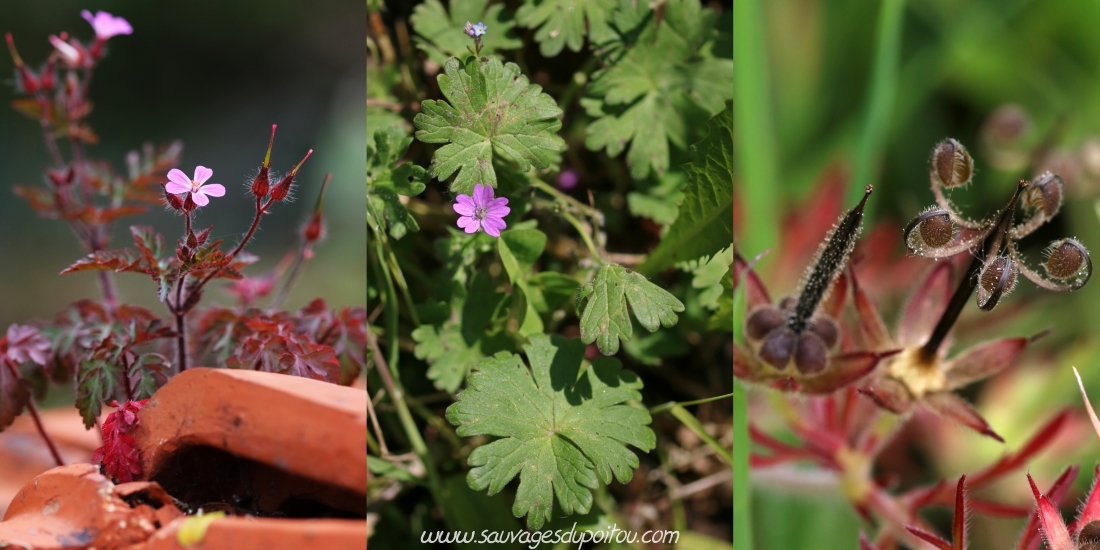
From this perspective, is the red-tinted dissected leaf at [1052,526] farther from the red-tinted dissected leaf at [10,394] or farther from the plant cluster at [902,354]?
the red-tinted dissected leaf at [10,394]

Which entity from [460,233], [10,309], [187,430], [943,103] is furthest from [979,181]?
[10,309]

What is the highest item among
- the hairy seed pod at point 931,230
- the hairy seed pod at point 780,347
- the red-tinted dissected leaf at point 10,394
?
the hairy seed pod at point 931,230

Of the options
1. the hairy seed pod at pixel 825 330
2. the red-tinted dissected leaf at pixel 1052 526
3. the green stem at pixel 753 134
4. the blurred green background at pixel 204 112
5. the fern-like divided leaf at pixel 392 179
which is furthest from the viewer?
the blurred green background at pixel 204 112

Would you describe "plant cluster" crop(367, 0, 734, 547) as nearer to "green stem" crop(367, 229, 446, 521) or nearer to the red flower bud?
"green stem" crop(367, 229, 446, 521)

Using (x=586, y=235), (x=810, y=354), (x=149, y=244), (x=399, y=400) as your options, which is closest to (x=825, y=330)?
(x=810, y=354)

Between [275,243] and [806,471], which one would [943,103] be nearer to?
[806,471]

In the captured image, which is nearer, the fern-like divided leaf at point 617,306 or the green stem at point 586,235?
the fern-like divided leaf at point 617,306

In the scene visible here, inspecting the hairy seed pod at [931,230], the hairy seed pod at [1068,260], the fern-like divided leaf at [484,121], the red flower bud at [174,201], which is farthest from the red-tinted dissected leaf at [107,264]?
the hairy seed pod at [1068,260]

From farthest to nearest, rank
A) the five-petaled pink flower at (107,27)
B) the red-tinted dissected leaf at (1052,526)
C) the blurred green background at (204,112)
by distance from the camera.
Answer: the blurred green background at (204,112) < the five-petaled pink flower at (107,27) < the red-tinted dissected leaf at (1052,526)
